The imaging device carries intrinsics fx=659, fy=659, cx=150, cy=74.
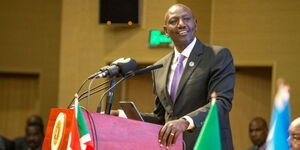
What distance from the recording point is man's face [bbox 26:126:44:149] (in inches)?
318

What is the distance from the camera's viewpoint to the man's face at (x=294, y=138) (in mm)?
3803

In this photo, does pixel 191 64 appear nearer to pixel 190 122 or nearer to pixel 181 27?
pixel 181 27

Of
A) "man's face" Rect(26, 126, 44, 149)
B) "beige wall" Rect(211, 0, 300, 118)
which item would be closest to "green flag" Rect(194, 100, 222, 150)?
"beige wall" Rect(211, 0, 300, 118)

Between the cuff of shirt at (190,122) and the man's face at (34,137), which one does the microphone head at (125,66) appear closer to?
the cuff of shirt at (190,122)

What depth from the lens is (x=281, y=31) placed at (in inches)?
318

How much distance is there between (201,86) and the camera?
3994mm

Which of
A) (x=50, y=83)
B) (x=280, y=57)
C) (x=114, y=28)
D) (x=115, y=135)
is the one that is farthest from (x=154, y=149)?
(x=50, y=83)

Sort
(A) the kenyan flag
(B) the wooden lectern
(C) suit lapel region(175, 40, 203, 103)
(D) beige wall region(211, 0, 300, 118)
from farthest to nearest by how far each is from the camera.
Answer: (D) beige wall region(211, 0, 300, 118)
(C) suit lapel region(175, 40, 203, 103)
(B) the wooden lectern
(A) the kenyan flag

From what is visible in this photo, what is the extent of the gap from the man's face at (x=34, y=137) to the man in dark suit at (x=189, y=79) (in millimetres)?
4092

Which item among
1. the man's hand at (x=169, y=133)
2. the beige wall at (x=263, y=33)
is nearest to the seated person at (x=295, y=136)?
the man's hand at (x=169, y=133)

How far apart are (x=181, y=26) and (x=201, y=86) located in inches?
16.1

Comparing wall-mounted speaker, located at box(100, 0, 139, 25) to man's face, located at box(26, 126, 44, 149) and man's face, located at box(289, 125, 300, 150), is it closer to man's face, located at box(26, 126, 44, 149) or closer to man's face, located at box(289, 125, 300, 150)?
man's face, located at box(26, 126, 44, 149)

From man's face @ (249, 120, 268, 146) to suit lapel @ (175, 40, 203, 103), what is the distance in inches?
139

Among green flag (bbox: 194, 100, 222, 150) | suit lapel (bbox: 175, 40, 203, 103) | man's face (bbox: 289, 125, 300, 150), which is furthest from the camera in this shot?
suit lapel (bbox: 175, 40, 203, 103)
